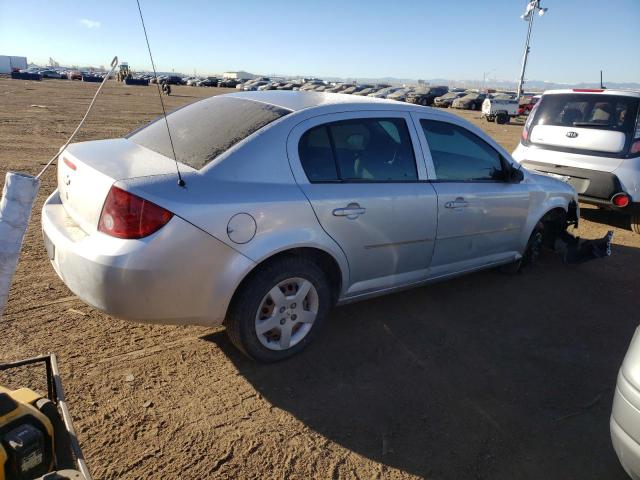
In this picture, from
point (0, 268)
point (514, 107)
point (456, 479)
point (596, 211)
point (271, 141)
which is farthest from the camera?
point (514, 107)

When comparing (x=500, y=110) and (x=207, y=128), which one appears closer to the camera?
(x=207, y=128)

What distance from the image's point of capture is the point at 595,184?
638 cm

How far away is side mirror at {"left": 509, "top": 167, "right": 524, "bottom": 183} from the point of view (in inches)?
166

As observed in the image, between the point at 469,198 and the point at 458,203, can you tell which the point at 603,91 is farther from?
the point at 458,203

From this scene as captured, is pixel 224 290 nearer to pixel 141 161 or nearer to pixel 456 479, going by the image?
pixel 141 161

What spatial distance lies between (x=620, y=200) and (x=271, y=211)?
548 centimetres

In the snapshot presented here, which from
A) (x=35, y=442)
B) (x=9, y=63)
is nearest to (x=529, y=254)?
(x=35, y=442)

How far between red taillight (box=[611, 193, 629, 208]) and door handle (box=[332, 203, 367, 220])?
4699 mm

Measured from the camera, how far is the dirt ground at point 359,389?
7.98ft

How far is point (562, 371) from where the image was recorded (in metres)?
3.32

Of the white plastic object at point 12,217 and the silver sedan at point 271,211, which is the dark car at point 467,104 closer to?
the silver sedan at point 271,211

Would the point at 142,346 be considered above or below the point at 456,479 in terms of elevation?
above

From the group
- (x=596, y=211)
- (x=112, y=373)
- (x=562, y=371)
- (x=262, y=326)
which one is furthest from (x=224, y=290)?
(x=596, y=211)

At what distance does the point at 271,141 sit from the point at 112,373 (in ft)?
5.67
